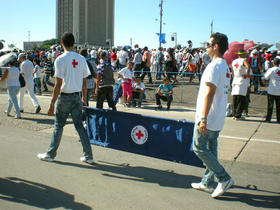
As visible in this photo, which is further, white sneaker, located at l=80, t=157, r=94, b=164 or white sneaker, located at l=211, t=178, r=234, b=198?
white sneaker, located at l=80, t=157, r=94, b=164

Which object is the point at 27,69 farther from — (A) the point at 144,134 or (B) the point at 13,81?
(A) the point at 144,134

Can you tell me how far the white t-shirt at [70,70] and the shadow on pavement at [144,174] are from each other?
1.29 metres

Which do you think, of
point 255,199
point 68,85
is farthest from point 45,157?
point 255,199

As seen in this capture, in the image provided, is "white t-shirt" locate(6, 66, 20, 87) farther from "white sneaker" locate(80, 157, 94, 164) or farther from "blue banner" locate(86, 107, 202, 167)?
"white sneaker" locate(80, 157, 94, 164)

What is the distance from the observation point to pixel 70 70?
4.87 m

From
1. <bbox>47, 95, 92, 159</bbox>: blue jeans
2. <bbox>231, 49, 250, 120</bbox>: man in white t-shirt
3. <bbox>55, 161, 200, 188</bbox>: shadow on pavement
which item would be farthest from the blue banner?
<bbox>231, 49, 250, 120</bbox>: man in white t-shirt

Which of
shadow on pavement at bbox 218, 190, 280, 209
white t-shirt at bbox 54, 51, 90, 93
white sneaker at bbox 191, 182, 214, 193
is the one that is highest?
white t-shirt at bbox 54, 51, 90, 93

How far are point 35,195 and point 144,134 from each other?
194 cm

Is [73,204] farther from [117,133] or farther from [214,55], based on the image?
[214,55]

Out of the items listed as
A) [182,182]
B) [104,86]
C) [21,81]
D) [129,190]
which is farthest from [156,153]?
[21,81]

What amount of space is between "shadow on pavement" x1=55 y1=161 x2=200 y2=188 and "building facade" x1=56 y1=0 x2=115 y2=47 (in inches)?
5315

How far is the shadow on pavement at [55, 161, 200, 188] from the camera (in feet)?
15.0

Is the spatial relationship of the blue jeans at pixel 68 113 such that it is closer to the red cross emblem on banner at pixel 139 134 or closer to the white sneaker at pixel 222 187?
the red cross emblem on banner at pixel 139 134

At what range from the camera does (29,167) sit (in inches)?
197
